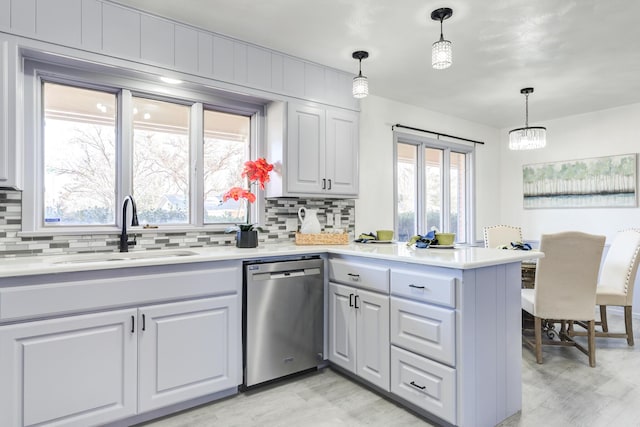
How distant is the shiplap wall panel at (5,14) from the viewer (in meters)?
1.92

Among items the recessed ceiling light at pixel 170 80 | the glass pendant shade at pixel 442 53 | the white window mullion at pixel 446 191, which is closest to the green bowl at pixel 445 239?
the glass pendant shade at pixel 442 53

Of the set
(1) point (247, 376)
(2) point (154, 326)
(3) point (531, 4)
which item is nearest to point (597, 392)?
(1) point (247, 376)

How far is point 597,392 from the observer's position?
7.77 feet

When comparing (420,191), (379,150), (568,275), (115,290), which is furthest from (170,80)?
(568,275)

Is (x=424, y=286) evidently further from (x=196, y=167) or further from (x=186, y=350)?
(x=196, y=167)

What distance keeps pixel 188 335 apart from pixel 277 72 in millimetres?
2032

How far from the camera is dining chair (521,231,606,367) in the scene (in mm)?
2738

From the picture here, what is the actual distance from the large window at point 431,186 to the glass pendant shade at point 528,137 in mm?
1095

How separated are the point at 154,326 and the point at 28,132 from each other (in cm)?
140

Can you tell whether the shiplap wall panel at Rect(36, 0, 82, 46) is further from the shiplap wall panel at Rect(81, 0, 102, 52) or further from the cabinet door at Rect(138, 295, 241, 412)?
the cabinet door at Rect(138, 295, 241, 412)

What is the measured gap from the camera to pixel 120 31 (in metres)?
2.26

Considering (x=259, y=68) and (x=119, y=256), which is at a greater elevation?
(x=259, y=68)

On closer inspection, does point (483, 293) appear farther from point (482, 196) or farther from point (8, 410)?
point (482, 196)

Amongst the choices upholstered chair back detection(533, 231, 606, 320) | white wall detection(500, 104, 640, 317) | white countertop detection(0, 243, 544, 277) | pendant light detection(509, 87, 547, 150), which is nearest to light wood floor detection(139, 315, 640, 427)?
upholstered chair back detection(533, 231, 606, 320)
